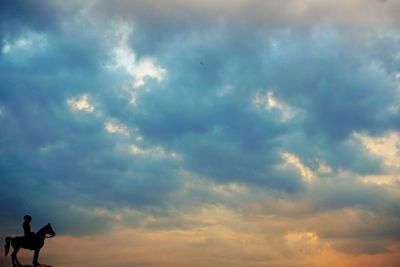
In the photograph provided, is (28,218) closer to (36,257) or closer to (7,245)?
(7,245)

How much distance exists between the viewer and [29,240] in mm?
47438

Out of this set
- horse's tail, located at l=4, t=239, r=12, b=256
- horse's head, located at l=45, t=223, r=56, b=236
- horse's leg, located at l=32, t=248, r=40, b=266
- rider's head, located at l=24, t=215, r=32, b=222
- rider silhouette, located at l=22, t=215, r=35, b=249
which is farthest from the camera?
horse's head, located at l=45, t=223, r=56, b=236

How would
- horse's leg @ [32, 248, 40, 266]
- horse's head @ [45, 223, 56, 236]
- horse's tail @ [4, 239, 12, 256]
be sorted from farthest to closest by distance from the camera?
1. horse's head @ [45, 223, 56, 236]
2. horse's leg @ [32, 248, 40, 266]
3. horse's tail @ [4, 239, 12, 256]

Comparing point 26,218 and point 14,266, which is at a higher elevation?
point 26,218

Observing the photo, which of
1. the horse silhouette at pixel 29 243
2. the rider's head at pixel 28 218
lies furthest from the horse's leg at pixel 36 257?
the rider's head at pixel 28 218

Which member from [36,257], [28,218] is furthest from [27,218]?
[36,257]

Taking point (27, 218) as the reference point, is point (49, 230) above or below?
below

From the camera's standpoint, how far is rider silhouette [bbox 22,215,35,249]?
47.4 m

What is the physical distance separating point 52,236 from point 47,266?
295 cm

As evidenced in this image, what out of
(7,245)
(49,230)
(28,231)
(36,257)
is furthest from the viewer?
(49,230)

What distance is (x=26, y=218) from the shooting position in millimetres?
47781

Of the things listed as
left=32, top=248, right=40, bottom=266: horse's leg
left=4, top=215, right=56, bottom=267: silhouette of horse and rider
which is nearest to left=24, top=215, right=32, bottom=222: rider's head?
left=4, top=215, right=56, bottom=267: silhouette of horse and rider

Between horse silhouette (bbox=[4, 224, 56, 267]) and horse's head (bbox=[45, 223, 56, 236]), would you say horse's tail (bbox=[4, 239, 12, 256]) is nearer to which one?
horse silhouette (bbox=[4, 224, 56, 267])

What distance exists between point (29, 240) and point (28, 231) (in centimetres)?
92
